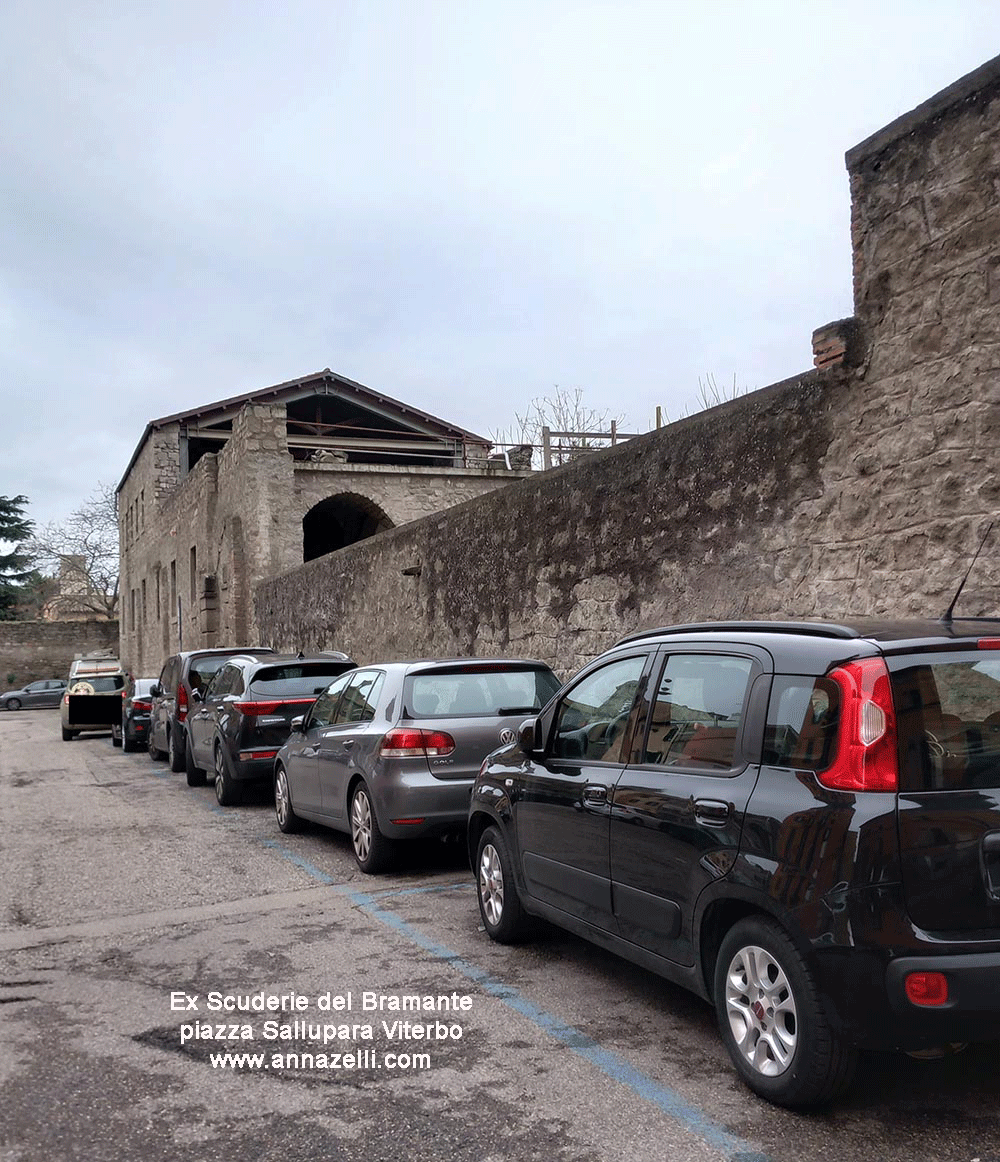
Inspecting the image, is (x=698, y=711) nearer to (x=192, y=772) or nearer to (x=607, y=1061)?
(x=607, y=1061)

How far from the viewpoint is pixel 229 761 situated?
462 inches

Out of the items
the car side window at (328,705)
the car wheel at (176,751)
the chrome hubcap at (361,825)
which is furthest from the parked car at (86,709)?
the chrome hubcap at (361,825)

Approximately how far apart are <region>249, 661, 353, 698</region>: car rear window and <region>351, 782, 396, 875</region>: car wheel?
12.5 ft

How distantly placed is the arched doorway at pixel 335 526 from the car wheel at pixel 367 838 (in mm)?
21533

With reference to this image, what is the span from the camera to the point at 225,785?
11922 millimetres

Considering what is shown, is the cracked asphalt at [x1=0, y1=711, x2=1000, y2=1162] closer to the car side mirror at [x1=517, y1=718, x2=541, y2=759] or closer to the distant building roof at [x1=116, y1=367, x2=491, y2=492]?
the car side mirror at [x1=517, y1=718, x2=541, y2=759]

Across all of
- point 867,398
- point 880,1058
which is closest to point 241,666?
point 867,398

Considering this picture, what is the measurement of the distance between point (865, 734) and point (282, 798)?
7.25 meters

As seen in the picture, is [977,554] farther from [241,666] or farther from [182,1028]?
[241,666]

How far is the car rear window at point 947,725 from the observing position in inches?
139

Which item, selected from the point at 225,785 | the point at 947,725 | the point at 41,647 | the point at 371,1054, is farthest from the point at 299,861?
the point at 41,647

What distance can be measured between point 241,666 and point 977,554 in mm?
8193

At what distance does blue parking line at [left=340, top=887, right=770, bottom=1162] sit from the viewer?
352 centimetres

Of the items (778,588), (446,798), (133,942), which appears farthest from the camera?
(778,588)
